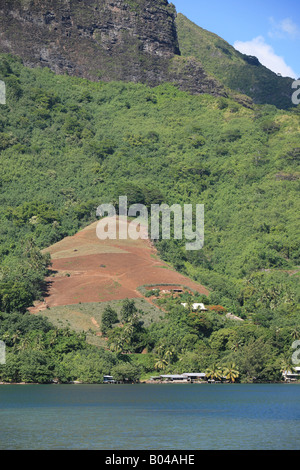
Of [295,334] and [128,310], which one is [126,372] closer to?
[128,310]

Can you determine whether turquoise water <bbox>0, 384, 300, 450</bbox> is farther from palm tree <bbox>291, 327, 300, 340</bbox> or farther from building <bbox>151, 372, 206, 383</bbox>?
palm tree <bbox>291, 327, 300, 340</bbox>

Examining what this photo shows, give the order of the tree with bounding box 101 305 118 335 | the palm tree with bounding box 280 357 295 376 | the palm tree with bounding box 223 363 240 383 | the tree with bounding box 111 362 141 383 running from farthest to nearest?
1. the tree with bounding box 101 305 118 335
2. the palm tree with bounding box 280 357 295 376
3. the palm tree with bounding box 223 363 240 383
4. the tree with bounding box 111 362 141 383

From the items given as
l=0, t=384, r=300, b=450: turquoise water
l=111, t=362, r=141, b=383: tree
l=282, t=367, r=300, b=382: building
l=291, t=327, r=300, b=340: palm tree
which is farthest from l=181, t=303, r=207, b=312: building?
l=0, t=384, r=300, b=450: turquoise water

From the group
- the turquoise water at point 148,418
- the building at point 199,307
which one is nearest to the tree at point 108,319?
the building at point 199,307

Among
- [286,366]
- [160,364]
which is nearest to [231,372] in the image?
[286,366]

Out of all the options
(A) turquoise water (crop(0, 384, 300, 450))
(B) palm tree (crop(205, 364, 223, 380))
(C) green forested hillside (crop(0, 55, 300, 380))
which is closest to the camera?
(A) turquoise water (crop(0, 384, 300, 450))

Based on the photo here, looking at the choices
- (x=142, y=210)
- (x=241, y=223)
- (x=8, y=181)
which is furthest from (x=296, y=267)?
(x=8, y=181)
